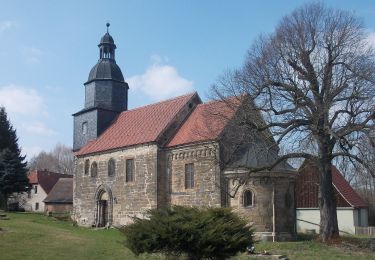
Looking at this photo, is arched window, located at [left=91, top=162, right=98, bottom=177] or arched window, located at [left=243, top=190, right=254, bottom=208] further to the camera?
arched window, located at [left=91, top=162, right=98, bottom=177]

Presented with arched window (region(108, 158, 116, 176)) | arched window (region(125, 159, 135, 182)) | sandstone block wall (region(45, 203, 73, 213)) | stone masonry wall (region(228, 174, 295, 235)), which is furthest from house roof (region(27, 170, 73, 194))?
stone masonry wall (region(228, 174, 295, 235))

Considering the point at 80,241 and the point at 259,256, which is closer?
the point at 259,256

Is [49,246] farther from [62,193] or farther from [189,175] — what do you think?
[62,193]

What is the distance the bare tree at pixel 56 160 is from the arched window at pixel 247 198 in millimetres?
63699

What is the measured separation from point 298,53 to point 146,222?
42.0 feet

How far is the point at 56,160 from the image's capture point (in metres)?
89.7

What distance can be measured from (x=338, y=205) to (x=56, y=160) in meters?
66.2

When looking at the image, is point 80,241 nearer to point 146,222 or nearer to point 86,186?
point 146,222

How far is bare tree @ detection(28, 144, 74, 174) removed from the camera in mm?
86519

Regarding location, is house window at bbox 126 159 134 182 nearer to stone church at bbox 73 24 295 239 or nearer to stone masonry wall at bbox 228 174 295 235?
stone church at bbox 73 24 295 239

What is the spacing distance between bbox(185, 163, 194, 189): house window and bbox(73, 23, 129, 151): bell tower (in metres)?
11.2

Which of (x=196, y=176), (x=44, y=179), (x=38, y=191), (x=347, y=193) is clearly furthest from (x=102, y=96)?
(x=38, y=191)

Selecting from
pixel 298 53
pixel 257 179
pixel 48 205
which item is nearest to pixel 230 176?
pixel 257 179

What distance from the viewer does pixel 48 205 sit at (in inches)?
1961
